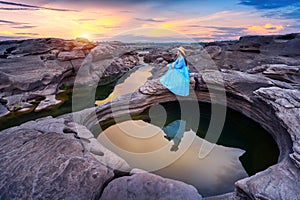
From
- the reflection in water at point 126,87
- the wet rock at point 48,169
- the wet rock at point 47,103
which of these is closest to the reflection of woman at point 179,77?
A: the reflection in water at point 126,87

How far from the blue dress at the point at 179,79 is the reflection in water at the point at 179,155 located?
139 cm

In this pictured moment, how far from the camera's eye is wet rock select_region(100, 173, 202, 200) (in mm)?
3322

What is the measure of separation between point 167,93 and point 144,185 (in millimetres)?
5277

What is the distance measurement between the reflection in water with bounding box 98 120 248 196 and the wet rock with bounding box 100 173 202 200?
76cm

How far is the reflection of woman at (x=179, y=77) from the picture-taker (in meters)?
7.01

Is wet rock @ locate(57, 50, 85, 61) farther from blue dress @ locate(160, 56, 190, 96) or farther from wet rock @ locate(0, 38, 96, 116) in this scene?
blue dress @ locate(160, 56, 190, 96)

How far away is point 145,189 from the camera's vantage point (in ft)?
11.2

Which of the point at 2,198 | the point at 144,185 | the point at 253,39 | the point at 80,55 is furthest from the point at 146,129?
the point at 253,39

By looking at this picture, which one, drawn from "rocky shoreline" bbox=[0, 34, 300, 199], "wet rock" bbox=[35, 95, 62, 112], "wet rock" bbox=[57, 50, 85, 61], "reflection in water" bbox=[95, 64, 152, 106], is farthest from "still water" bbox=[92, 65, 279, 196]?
"wet rock" bbox=[57, 50, 85, 61]

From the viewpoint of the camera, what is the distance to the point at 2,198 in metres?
3.26

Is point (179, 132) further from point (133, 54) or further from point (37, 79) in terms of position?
point (133, 54)

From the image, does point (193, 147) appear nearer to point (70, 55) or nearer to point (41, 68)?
point (41, 68)

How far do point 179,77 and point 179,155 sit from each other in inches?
122

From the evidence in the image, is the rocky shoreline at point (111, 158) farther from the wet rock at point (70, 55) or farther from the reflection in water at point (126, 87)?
the wet rock at point (70, 55)
